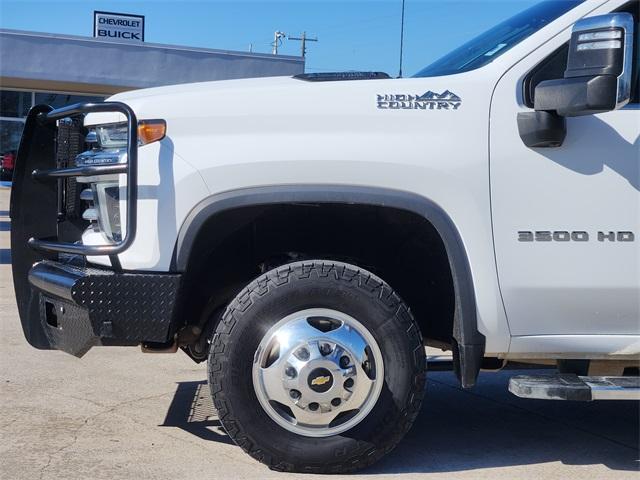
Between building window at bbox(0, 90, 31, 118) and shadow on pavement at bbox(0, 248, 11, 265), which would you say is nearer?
shadow on pavement at bbox(0, 248, 11, 265)

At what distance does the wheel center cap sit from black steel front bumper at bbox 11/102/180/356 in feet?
2.11

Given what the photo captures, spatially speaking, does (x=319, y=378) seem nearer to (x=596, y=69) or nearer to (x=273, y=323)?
(x=273, y=323)

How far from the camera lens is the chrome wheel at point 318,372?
363 centimetres

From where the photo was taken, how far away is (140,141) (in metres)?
3.65

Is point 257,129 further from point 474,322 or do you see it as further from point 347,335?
point 474,322

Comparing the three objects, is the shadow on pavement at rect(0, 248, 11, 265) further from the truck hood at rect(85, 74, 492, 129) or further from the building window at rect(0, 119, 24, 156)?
the building window at rect(0, 119, 24, 156)

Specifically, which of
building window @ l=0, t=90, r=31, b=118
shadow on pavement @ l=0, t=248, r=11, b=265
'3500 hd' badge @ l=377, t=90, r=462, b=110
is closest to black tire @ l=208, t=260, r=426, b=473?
'3500 hd' badge @ l=377, t=90, r=462, b=110

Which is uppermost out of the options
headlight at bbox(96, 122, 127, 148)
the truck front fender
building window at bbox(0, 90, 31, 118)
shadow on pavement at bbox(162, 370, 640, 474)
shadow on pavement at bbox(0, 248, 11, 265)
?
building window at bbox(0, 90, 31, 118)

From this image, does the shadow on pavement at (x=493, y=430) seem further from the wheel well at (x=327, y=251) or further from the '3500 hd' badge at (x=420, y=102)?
the '3500 hd' badge at (x=420, y=102)

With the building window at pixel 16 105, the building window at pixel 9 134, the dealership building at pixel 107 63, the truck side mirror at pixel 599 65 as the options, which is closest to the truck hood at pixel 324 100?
the truck side mirror at pixel 599 65

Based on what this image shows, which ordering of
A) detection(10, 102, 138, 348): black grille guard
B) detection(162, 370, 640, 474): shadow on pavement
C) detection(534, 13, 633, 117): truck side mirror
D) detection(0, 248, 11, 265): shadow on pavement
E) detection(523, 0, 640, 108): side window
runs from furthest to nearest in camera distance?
detection(0, 248, 11, 265): shadow on pavement
detection(10, 102, 138, 348): black grille guard
detection(162, 370, 640, 474): shadow on pavement
detection(523, 0, 640, 108): side window
detection(534, 13, 633, 117): truck side mirror

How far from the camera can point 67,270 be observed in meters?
3.89

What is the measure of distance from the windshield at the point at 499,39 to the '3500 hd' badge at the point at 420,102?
0.29 metres

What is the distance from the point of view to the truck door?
3625 millimetres
